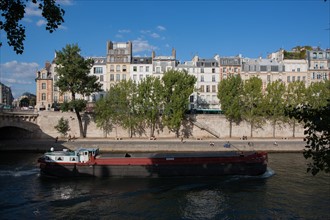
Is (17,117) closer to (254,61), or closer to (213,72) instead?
(213,72)

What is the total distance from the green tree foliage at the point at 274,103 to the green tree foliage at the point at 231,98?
16.4ft

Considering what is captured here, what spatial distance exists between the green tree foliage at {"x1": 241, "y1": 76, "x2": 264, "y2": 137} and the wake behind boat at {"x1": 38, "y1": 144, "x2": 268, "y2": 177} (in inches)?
1133

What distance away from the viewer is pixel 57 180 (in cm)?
3550

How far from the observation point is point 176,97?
62.9 m

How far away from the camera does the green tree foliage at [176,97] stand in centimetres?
6269

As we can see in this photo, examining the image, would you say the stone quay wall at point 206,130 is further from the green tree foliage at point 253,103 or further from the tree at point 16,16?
the tree at point 16,16

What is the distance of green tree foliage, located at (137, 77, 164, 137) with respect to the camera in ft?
206

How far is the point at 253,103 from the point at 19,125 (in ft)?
139

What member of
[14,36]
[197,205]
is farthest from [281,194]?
[14,36]

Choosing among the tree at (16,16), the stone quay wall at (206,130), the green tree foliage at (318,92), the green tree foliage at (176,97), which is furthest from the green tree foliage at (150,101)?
the tree at (16,16)

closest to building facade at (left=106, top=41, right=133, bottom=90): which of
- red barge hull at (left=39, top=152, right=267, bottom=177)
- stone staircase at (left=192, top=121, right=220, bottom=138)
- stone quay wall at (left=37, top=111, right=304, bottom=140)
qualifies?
stone quay wall at (left=37, top=111, right=304, bottom=140)

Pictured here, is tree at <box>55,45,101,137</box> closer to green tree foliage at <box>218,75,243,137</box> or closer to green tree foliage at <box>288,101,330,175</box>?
green tree foliage at <box>218,75,243,137</box>

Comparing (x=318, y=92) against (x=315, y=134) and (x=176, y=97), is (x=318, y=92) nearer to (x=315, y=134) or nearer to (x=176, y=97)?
(x=176, y=97)

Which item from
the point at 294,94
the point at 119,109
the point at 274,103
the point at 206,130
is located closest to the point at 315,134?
the point at 119,109
